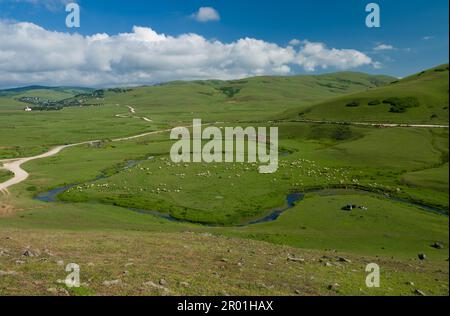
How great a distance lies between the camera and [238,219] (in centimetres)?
5972

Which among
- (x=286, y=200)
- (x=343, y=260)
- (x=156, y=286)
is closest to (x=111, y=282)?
(x=156, y=286)

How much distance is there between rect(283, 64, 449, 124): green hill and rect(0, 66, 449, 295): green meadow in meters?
14.8

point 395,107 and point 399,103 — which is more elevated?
point 399,103

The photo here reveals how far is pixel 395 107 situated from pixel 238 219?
13055 cm

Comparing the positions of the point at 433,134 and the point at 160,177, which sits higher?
the point at 433,134

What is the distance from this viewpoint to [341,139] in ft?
458

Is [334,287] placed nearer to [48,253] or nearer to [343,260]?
[343,260]

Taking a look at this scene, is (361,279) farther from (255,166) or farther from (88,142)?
(88,142)

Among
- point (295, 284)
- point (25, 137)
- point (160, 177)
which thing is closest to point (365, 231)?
point (295, 284)

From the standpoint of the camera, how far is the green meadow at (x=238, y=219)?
88.1 ft

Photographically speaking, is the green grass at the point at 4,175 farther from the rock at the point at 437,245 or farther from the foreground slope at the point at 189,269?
the rock at the point at 437,245

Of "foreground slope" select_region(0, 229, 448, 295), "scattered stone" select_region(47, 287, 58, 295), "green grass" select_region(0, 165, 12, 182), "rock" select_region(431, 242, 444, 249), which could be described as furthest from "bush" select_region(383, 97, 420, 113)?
"scattered stone" select_region(47, 287, 58, 295)

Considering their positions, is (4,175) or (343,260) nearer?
(343,260)

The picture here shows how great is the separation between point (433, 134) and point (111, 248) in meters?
112
